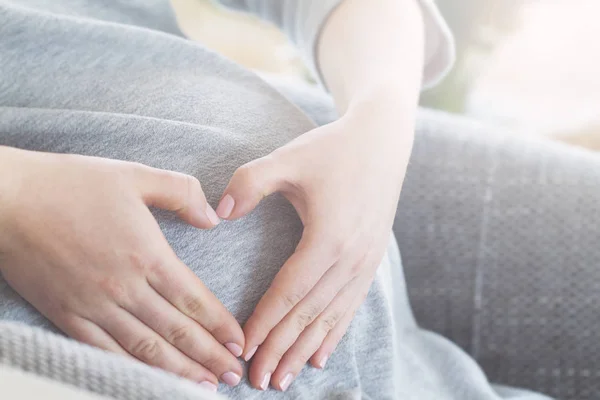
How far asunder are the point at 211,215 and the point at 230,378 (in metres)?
0.12

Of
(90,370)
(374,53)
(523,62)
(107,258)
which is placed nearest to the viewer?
(90,370)

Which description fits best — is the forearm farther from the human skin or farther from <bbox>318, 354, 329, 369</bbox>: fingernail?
<bbox>318, 354, 329, 369</bbox>: fingernail

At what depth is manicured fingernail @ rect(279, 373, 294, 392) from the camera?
1.45 feet

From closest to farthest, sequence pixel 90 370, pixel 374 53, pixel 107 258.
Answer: pixel 90 370 → pixel 107 258 → pixel 374 53

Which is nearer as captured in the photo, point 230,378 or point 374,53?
point 230,378

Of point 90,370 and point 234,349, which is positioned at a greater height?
point 90,370

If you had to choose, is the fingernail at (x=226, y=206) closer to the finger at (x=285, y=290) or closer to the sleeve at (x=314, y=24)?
the finger at (x=285, y=290)

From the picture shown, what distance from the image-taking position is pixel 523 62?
3.74 feet

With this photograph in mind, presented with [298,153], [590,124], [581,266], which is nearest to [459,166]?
[581,266]

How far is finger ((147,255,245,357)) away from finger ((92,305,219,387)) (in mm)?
25

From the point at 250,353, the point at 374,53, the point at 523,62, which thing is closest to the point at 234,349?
the point at 250,353

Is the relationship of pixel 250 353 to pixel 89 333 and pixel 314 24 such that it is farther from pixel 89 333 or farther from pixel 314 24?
pixel 314 24

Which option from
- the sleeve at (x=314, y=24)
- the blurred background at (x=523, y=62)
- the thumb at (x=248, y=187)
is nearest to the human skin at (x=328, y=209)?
the thumb at (x=248, y=187)

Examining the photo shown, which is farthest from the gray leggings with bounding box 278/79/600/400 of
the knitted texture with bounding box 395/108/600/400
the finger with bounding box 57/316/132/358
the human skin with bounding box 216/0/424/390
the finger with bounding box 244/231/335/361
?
the finger with bounding box 57/316/132/358
